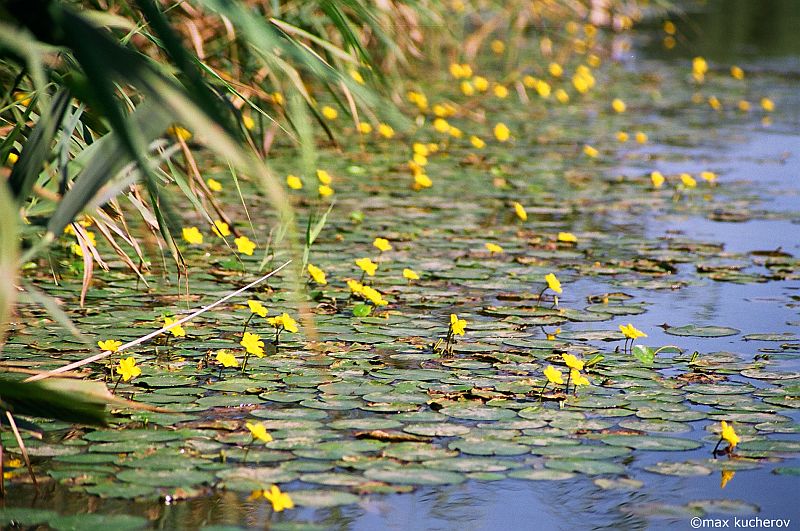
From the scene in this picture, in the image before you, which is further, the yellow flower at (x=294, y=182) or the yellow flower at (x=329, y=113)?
the yellow flower at (x=329, y=113)

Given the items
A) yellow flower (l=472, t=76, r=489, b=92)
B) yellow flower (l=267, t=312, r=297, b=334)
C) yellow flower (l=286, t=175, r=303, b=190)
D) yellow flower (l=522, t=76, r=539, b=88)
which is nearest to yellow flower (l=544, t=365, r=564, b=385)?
yellow flower (l=267, t=312, r=297, b=334)

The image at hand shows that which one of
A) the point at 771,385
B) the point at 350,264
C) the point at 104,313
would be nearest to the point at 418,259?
the point at 350,264

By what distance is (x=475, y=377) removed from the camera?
2646 mm

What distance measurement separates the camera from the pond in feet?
6.72

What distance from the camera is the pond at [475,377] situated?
6.72ft

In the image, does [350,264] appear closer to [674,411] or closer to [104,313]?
[104,313]

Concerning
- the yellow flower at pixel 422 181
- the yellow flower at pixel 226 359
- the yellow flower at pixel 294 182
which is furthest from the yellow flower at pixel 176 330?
the yellow flower at pixel 422 181

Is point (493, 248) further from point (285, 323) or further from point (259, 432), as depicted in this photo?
point (259, 432)

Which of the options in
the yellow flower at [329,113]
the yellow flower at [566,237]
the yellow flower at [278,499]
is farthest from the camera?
the yellow flower at [329,113]

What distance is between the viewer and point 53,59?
92.4 inches

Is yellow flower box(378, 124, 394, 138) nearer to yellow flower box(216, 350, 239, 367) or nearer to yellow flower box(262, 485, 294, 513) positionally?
yellow flower box(216, 350, 239, 367)

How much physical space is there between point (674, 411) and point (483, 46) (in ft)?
24.3

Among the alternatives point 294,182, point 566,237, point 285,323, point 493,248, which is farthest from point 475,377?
point 294,182

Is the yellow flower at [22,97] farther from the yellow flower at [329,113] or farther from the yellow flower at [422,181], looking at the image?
the yellow flower at [329,113]
